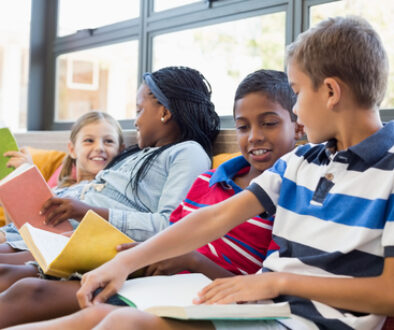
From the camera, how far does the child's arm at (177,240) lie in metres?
1.03

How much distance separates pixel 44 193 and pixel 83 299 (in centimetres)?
70

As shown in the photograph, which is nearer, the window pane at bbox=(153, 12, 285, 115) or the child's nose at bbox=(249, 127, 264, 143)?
the child's nose at bbox=(249, 127, 264, 143)

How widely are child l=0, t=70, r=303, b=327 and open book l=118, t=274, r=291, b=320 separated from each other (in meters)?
0.20

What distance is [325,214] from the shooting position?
1.02m

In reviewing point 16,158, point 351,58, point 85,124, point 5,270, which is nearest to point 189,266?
point 5,270

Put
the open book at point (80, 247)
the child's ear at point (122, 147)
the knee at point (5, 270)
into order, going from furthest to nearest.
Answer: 1. the child's ear at point (122, 147)
2. the knee at point (5, 270)
3. the open book at point (80, 247)

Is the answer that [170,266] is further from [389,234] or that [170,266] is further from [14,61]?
[14,61]

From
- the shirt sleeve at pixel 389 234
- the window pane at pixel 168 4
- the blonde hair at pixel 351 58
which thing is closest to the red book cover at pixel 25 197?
the blonde hair at pixel 351 58

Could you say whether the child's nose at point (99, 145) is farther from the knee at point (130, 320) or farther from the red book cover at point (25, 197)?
the knee at point (130, 320)

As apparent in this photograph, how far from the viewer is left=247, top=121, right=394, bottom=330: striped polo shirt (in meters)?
0.94

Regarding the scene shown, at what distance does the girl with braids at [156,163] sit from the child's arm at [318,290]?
2.11ft

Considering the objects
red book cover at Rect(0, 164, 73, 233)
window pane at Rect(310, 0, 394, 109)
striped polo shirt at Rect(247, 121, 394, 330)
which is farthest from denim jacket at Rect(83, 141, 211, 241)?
window pane at Rect(310, 0, 394, 109)

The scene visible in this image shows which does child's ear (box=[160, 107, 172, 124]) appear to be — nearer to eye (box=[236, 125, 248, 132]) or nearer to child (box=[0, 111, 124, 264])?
child (box=[0, 111, 124, 264])

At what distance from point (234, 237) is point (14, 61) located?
11.2 feet
